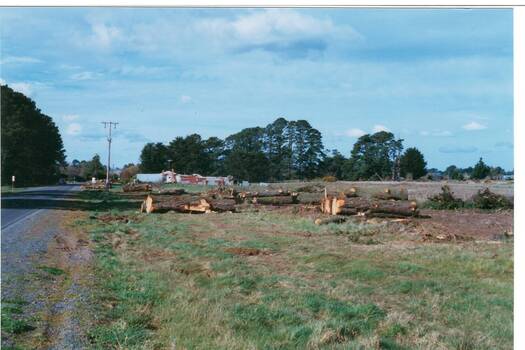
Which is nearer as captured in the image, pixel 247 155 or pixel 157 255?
pixel 247 155

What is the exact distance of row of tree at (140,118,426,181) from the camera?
191 inches

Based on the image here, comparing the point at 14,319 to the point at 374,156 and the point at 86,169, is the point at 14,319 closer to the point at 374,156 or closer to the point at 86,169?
the point at 86,169

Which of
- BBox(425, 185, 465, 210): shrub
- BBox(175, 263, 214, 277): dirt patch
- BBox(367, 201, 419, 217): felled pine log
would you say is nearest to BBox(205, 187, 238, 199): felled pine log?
BBox(175, 263, 214, 277): dirt patch

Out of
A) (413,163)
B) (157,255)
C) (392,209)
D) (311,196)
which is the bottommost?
(157,255)

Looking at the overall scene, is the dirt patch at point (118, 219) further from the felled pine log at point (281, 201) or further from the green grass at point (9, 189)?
the felled pine log at point (281, 201)

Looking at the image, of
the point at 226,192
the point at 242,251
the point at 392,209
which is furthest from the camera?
the point at 392,209

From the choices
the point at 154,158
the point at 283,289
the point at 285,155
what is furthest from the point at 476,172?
the point at 154,158

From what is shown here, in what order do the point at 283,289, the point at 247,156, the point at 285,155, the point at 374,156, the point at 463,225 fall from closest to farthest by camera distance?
the point at 374,156 < the point at 285,155 < the point at 247,156 < the point at 283,289 < the point at 463,225

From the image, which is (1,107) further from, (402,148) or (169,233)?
(169,233)

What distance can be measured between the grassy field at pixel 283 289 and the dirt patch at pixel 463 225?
3.88ft

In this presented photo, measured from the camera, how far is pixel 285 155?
5.20 m

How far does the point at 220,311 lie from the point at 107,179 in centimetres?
189

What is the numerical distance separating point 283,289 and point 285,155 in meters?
1.94

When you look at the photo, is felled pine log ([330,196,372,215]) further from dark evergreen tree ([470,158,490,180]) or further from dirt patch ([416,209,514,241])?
dark evergreen tree ([470,158,490,180])
